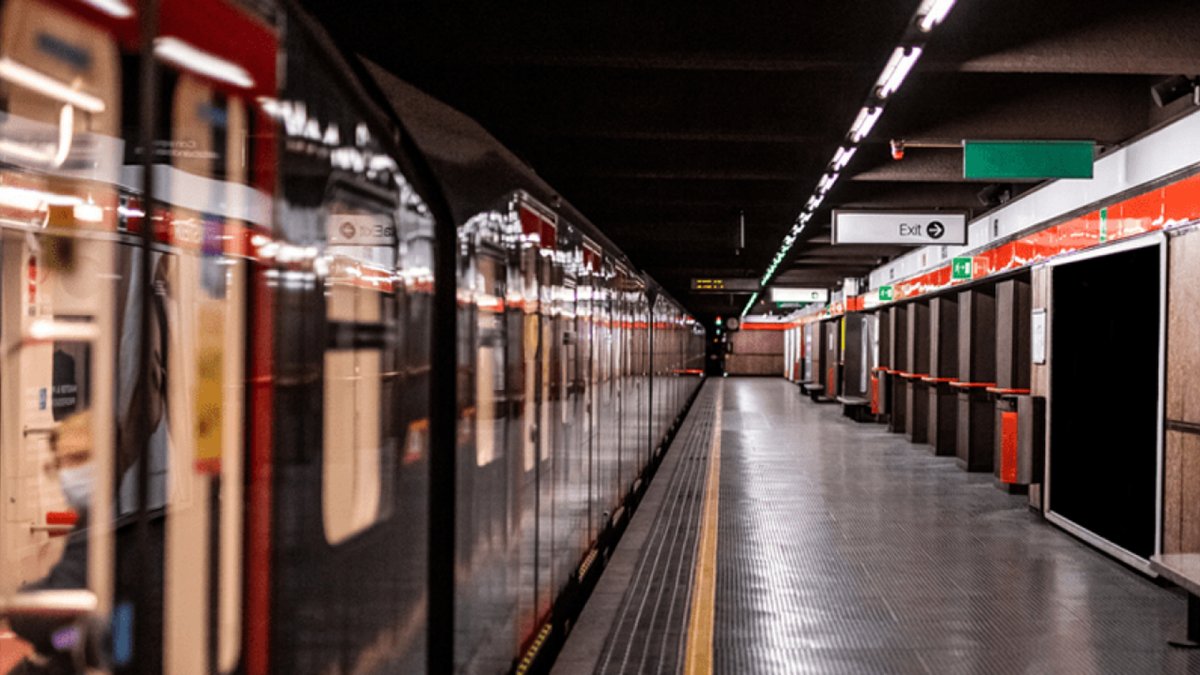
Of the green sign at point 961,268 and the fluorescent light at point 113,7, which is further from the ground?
the green sign at point 961,268

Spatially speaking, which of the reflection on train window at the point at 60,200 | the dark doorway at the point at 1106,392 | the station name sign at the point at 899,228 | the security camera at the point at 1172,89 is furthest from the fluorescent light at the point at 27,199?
the station name sign at the point at 899,228

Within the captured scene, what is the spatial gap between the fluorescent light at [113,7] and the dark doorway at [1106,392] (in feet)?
28.4

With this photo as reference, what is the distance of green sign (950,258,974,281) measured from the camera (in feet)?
44.4

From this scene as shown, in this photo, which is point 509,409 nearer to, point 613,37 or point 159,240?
point 159,240

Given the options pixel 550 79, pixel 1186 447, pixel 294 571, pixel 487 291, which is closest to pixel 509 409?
pixel 487 291

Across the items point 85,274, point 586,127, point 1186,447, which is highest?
point 586,127

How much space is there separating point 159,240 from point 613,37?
205 inches

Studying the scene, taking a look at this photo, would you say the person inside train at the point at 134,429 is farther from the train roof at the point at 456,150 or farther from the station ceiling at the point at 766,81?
the station ceiling at the point at 766,81

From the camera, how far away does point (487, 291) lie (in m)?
3.45

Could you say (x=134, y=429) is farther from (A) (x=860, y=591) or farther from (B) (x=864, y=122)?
(B) (x=864, y=122)

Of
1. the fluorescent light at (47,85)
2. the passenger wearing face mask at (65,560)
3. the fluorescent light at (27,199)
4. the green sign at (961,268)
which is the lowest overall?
the passenger wearing face mask at (65,560)

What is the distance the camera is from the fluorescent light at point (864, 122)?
7.22m

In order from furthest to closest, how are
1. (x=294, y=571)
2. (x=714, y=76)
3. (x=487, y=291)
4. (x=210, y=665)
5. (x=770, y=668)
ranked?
1. (x=714, y=76)
2. (x=770, y=668)
3. (x=487, y=291)
4. (x=294, y=571)
5. (x=210, y=665)

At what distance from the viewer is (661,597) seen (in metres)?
6.50
